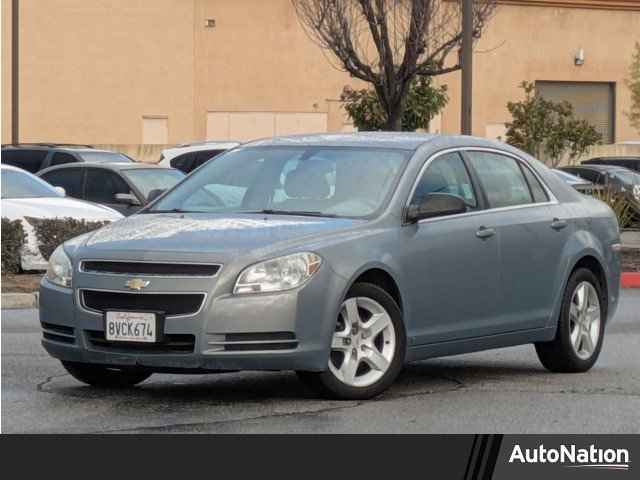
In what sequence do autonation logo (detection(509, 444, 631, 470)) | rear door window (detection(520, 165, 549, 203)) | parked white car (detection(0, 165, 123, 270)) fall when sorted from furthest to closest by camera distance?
parked white car (detection(0, 165, 123, 270)) < rear door window (detection(520, 165, 549, 203)) < autonation logo (detection(509, 444, 631, 470))

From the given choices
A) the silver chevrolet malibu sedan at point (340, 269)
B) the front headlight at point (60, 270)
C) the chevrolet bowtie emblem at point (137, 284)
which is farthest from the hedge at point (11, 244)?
the chevrolet bowtie emblem at point (137, 284)

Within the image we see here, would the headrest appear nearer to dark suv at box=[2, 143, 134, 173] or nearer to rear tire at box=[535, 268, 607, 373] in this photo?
rear tire at box=[535, 268, 607, 373]

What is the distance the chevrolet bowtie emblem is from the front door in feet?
5.25

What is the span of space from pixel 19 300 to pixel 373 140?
314 inches

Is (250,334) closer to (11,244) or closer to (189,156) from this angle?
(11,244)

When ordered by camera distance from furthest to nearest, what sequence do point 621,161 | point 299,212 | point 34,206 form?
point 621,161 < point 34,206 < point 299,212

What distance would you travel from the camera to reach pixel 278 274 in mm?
9477

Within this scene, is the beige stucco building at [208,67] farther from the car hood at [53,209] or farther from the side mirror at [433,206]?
the side mirror at [433,206]

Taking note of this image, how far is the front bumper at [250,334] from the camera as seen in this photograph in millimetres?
9383

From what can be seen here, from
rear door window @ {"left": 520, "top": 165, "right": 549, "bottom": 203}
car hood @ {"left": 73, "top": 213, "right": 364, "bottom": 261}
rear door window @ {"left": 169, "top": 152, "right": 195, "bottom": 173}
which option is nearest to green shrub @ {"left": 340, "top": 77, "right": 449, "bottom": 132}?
rear door window @ {"left": 169, "top": 152, "right": 195, "bottom": 173}

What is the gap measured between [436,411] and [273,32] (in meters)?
50.3

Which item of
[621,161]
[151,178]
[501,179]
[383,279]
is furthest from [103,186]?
[621,161]

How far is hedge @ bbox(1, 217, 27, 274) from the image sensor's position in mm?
20438

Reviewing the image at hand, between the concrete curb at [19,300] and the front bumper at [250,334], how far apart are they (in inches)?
340
